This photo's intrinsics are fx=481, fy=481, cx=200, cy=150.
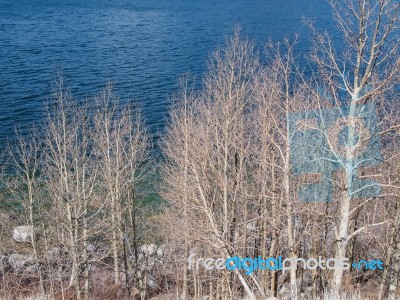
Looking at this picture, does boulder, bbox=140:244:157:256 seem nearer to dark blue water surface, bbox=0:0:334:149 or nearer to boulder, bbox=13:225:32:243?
boulder, bbox=13:225:32:243

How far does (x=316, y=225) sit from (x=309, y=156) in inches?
151

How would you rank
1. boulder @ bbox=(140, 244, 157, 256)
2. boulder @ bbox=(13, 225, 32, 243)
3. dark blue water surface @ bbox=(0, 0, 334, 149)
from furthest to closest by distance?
dark blue water surface @ bbox=(0, 0, 334, 149)
boulder @ bbox=(140, 244, 157, 256)
boulder @ bbox=(13, 225, 32, 243)

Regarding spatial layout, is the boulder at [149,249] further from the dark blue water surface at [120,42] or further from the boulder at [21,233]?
the dark blue water surface at [120,42]

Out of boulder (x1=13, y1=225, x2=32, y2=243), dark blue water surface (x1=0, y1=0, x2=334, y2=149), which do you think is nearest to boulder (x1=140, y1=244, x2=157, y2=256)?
boulder (x1=13, y1=225, x2=32, y2=243)

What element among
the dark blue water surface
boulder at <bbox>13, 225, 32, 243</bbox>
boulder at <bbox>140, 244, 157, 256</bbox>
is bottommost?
boulder at <bbox>140, 244, 157, 256</bbox>

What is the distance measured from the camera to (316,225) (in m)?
25.5

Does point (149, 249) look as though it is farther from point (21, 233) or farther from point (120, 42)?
point (120, 42)

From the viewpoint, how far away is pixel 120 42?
75.9 m

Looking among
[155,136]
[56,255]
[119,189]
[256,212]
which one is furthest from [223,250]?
[155,136]

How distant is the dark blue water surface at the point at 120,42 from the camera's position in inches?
2164

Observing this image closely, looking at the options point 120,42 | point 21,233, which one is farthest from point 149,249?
point 120,42

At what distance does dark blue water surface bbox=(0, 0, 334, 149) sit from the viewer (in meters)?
55.0

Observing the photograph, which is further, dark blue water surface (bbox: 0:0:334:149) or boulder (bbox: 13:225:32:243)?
dark blue water surface (bbox: 0:0:334:149)

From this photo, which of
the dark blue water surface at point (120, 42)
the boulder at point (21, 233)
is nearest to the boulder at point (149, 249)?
the boulder at point (21, 233)
